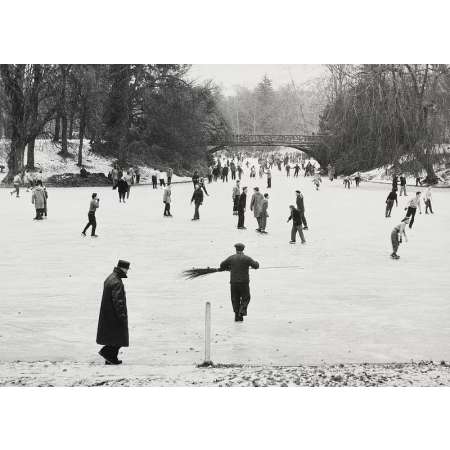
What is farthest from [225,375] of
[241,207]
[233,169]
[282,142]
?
[241,207]

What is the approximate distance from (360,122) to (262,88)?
14377mm

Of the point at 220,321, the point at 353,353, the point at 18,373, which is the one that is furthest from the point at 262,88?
the point at 18,373

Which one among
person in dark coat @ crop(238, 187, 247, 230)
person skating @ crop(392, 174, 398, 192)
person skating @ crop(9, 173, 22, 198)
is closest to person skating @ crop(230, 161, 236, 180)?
person in dark coat @ crop(238, 187, 247, 230)

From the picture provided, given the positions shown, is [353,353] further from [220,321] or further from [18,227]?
[18,227]

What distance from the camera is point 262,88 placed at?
1346 cm

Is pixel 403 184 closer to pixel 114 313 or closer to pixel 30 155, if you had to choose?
pixel 30 155

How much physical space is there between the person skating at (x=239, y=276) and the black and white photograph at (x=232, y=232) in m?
0.03

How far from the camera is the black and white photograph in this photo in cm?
908

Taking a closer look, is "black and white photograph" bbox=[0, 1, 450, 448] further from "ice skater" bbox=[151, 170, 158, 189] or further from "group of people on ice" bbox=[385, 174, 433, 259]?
"ice skater" bbox=[151, 170, 158, 189]

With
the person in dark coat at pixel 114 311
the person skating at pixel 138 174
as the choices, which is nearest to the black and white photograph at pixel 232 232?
the person in dark coat at pixel 114 311

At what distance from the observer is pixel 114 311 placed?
8.51m

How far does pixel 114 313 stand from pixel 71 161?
2984 centimetres

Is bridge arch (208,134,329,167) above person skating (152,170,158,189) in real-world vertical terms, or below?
above

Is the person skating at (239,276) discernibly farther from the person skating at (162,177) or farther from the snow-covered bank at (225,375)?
the person skating at (162,177)
